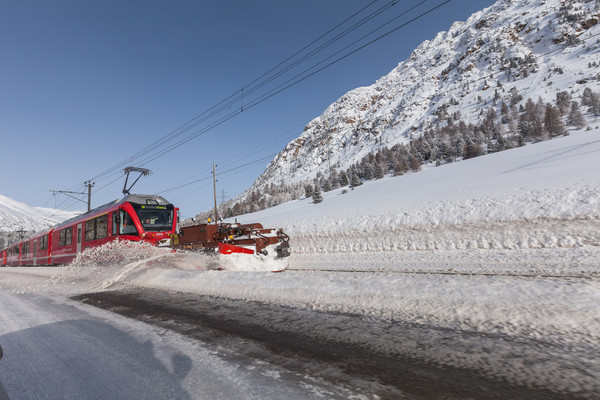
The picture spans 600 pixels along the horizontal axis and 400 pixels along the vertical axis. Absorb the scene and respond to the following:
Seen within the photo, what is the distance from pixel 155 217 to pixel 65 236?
23.3 feet

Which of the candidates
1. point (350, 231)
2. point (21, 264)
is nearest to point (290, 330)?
point (350, 231)

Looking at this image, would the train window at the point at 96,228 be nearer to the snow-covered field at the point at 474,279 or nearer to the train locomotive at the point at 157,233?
the train locomotive at the point at 157,233

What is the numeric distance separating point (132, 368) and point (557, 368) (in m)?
3.23

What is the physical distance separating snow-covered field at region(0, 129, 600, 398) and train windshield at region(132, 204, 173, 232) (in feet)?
6.84

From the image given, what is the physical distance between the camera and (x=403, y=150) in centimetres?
8806

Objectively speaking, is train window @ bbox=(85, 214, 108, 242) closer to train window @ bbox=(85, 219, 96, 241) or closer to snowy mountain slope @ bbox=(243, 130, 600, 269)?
train window @ bbox=(85, 219, 96, 241)

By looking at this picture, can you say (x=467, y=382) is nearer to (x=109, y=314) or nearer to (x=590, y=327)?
(x=590, y=327)

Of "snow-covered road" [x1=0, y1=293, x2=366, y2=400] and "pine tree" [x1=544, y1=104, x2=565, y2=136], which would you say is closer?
"snow-covered road" [x1=0, y1=293, x2=366, y2=400]

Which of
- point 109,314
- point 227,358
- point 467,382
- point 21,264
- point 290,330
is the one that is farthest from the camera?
point 21,264

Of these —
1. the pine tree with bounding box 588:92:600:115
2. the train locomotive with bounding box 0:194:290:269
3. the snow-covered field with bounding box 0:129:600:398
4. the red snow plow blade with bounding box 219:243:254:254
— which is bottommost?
the snow-covered field with bounding box 0:129:600:398

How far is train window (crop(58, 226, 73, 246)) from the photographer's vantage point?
48.0ft

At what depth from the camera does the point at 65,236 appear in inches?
597

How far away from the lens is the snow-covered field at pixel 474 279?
2305 millimetres

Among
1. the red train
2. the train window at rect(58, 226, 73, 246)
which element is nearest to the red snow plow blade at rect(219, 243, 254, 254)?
the red train
